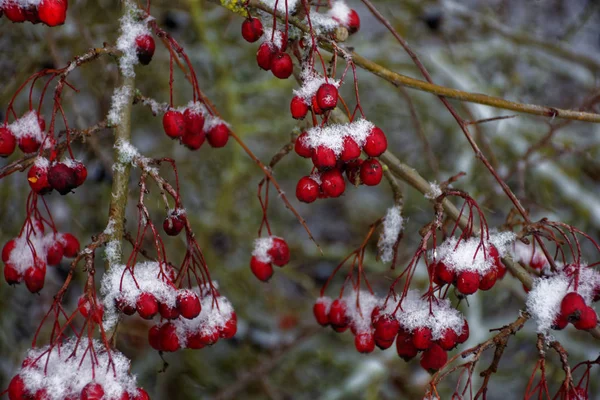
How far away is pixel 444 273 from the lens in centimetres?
110

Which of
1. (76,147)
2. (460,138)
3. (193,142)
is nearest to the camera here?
(193,142)

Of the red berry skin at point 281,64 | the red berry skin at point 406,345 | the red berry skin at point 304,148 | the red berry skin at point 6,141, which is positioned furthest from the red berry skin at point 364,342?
the red berry skin at point 6,141

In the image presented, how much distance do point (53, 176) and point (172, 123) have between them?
28cm

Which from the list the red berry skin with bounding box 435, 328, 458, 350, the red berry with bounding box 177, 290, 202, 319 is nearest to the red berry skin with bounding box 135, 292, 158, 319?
the red berry with bounding box 177, 290, 202, 319

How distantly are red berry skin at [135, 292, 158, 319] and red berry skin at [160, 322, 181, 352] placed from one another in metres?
0.12

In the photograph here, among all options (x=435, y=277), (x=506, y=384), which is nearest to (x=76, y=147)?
(x=435, y=277)

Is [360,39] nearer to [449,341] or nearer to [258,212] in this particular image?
[258,212]

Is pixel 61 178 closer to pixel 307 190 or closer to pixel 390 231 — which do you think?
pixel 307 190

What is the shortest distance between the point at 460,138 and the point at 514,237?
6.99 ft

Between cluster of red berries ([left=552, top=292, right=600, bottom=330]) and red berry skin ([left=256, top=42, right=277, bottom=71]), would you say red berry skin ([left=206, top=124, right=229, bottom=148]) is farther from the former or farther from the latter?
cluster of red berries ([left=552, top=292, right=600, bottom=330])

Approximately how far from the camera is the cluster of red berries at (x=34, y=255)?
124cm

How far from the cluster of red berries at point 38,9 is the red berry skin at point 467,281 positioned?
89cm

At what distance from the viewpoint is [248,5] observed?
120cm

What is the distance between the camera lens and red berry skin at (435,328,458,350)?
1134 mm
